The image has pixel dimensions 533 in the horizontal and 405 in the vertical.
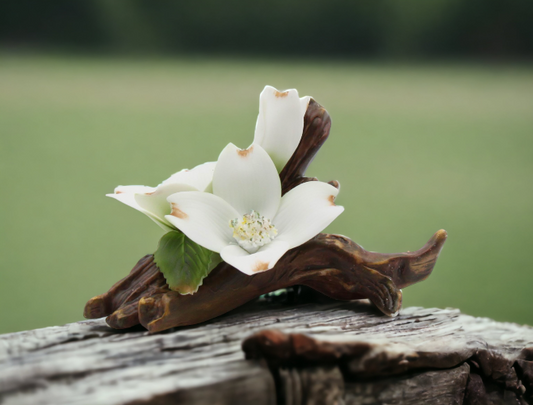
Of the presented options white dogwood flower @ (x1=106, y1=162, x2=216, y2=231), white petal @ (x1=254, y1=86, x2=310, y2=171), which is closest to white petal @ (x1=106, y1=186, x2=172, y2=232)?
white dogwood flower @ (x1=106, y1=162, x2=216, y2=231)

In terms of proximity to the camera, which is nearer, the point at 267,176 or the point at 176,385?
the point at 176,385

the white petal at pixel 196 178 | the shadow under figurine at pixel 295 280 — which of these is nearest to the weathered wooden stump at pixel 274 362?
the shadow under figurine at pixel 295 280

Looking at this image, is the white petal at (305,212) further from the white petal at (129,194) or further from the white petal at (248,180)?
the white petal at (129,194)

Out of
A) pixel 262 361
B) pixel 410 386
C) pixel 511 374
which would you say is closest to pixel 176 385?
pixel 262 361

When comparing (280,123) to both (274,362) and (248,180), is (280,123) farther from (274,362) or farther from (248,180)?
(274,362)

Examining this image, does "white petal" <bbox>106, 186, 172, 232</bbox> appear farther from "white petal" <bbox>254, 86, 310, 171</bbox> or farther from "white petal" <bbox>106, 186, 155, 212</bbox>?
"white petal" <bbox>254, 86, 310, 171</bbox>

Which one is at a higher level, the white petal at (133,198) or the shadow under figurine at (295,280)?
the white petal at (133,198)

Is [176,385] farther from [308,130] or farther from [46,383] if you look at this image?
[308,130]
